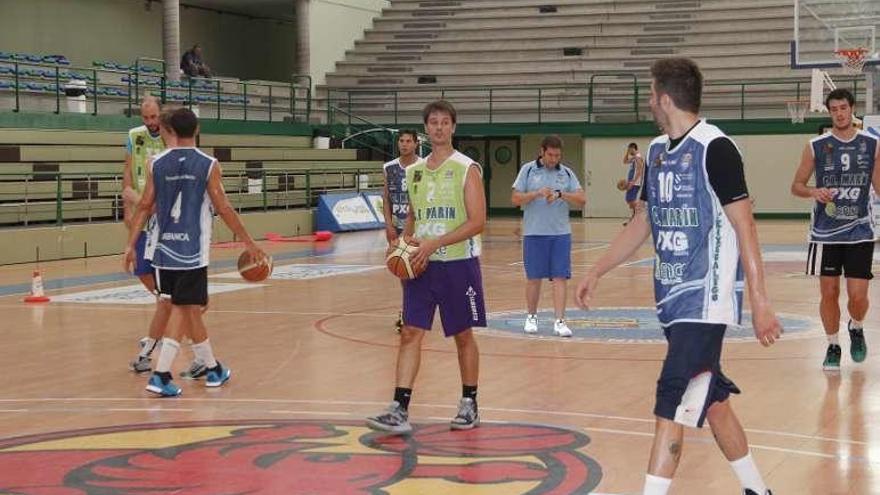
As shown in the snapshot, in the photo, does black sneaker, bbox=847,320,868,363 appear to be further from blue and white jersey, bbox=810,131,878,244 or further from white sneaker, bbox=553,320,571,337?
white sneaker, bbox=553,320,571,337

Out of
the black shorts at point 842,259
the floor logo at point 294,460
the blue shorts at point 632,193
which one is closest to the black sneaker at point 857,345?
the black shorts at point 842,259

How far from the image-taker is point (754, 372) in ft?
33.7

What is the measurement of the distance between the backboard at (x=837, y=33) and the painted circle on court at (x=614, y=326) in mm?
14069

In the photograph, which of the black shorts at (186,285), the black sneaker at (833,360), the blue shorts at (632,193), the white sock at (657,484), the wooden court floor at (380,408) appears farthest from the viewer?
the blue shorts at (632,193)

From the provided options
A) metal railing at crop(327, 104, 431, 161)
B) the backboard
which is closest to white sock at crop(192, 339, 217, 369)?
the backboard

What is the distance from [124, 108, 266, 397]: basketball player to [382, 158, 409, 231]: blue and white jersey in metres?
2.84

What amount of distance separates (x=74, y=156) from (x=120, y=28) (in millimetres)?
11764

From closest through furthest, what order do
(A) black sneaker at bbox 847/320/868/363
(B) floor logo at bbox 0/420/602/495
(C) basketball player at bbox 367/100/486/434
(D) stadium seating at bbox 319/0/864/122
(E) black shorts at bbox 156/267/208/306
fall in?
1. (B) floor logo at bbox 0/420/602/495
2. (C) basketball player at bbox 367/100/486/434
3. (E) black shorts at bbox 156/267/208/306
4. (A) black sneaker at bbox 847/320/868/363
5. (D) stadium seating at bbox 319/0/864/122

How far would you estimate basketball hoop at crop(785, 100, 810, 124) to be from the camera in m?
35.8

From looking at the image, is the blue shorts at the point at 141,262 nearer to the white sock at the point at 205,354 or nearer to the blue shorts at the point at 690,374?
the white sock at the point at 205,354

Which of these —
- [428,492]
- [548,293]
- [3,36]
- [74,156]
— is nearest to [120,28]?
[3,36]

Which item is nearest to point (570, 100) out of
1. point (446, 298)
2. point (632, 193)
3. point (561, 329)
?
point (632, 193)

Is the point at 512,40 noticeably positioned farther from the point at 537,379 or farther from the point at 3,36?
the point at 537,379

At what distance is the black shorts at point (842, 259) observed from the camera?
395 inches
